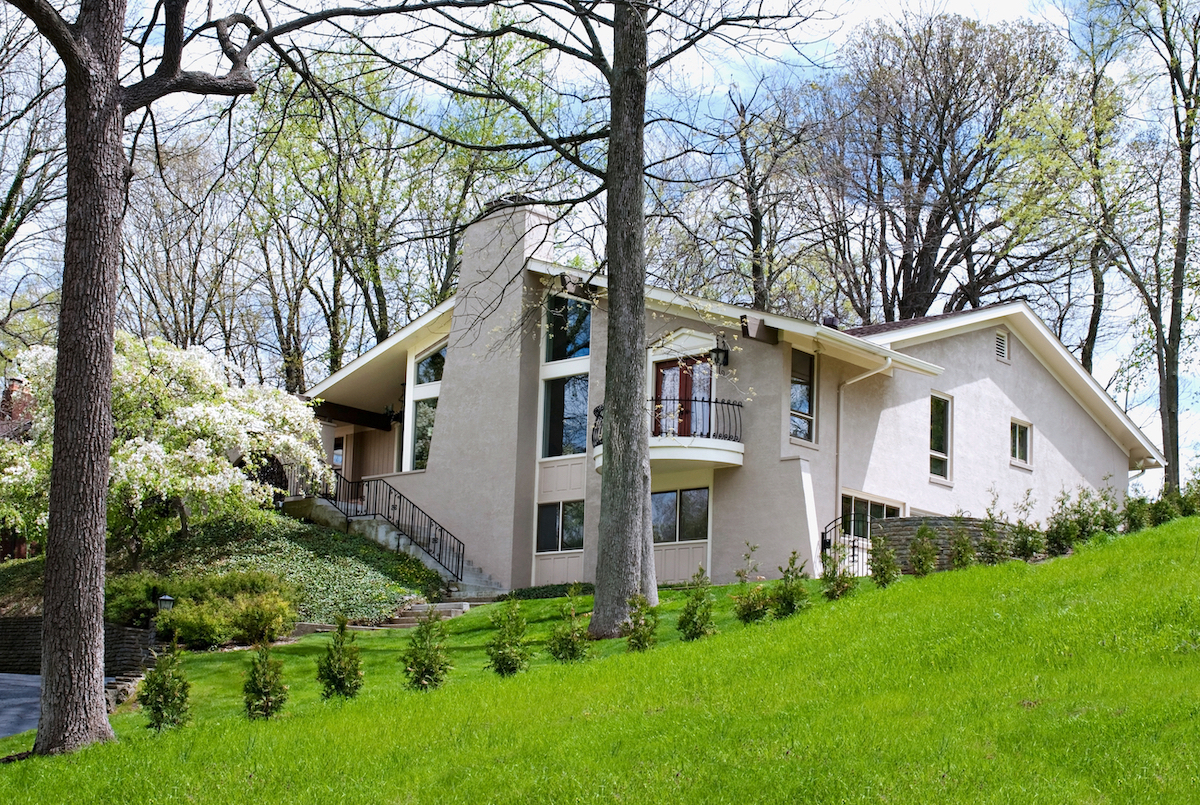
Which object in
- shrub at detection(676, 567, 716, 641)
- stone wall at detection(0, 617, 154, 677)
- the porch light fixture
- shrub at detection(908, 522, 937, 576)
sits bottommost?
stone wall at detection(0, 617, 154, 677)

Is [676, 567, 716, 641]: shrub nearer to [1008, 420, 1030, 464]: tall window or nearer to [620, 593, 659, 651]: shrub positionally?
[620, 593, 659, 651]: shrub

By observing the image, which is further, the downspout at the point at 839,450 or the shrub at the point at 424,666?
the downspout at the point at 839,450

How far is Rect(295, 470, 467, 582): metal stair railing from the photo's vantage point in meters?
22.7

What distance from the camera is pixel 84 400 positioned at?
9.06 m

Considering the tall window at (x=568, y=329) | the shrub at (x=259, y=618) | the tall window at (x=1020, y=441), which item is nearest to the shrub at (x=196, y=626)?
the shrub at (x=259, y=618)

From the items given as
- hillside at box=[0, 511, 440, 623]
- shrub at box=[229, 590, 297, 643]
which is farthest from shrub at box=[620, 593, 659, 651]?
hillside at box=[0, 511, 440, 623]

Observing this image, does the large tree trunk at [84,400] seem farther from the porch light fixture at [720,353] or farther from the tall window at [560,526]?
the tall window at [560,526]

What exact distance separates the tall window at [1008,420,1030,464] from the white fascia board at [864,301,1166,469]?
164 centimetres

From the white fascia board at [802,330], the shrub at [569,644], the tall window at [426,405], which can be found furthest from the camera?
the tall window at [426,405]

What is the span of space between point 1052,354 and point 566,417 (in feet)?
34.7

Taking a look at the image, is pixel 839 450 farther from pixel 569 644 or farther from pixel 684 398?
pixel 569 644

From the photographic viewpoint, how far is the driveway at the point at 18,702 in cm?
1166

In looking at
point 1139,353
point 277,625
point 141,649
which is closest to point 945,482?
point 1139,353

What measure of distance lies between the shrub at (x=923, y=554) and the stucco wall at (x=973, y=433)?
18.5 feet
